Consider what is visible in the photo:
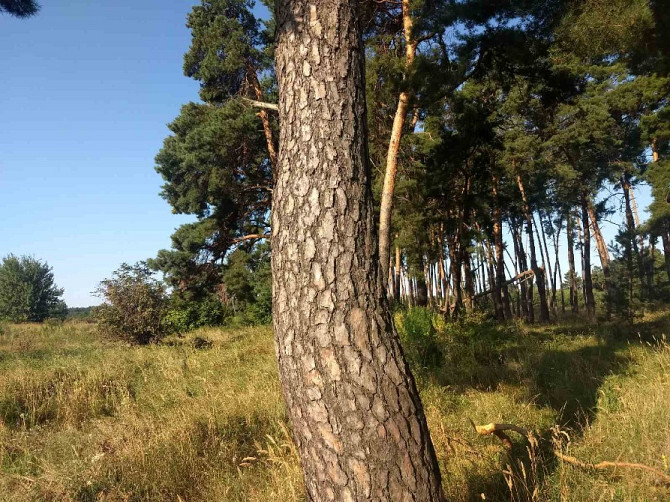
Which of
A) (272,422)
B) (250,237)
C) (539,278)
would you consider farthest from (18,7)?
(539,278)

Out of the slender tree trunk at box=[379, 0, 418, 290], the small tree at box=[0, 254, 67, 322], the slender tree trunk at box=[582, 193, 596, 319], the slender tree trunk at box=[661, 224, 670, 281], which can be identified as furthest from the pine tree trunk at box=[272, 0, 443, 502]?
the small tree at box=[0, 254, 67, 322]

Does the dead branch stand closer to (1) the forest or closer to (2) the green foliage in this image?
(1) the forest

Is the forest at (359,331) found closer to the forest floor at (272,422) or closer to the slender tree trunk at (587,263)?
the forest floor at (272,422)

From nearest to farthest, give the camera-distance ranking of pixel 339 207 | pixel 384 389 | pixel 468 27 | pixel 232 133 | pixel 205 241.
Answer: pixel 384 389
pixel 339 207
pixel 468 27
pixel 232 133
pixel 205 241

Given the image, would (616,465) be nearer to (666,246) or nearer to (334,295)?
(334,295)

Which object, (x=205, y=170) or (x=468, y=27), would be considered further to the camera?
(x=205, y=170)

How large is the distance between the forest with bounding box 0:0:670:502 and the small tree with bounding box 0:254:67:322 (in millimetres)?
34057

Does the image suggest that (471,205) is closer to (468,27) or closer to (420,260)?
(420,260)

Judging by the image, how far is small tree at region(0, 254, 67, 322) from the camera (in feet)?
148

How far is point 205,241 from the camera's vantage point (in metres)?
18.8

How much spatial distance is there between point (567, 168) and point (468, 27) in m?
13.8

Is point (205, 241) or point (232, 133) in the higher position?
point (232, 133)

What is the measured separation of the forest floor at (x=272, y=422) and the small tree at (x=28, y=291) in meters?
46.7

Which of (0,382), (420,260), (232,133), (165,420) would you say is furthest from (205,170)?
(165,420)
